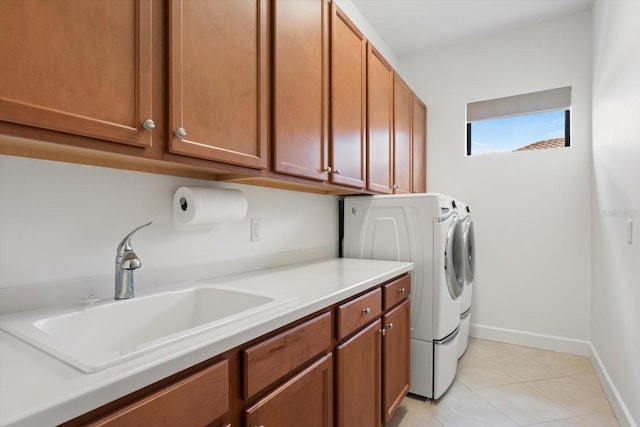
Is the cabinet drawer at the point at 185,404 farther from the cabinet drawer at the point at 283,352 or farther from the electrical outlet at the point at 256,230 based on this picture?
the electrical outlet at the point at 256,230

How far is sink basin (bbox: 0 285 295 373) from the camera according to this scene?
0.69 m

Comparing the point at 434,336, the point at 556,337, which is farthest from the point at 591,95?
the point at 434,336

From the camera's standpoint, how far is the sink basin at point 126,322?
694 mm

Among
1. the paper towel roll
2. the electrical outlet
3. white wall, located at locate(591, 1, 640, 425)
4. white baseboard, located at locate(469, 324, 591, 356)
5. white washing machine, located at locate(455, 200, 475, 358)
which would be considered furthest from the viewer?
white baseboard, located at locate(469, 324, 591, 356)

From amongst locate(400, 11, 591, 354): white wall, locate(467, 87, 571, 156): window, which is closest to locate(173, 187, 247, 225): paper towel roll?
locate(400, 11, 591, 354): white wall

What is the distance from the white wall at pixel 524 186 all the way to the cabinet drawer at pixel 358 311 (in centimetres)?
211

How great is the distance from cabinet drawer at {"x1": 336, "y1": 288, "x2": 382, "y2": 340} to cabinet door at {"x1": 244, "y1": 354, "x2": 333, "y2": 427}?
142mm

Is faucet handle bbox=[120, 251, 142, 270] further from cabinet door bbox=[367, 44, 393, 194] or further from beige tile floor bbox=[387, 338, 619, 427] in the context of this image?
beige tile floor bbox=[387, 338, 619, 427]

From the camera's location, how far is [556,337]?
3.00 metres

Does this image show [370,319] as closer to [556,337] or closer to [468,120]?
[556,337]

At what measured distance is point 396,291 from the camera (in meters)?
1.88

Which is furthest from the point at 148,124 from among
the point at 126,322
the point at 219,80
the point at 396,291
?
the point at 396,291

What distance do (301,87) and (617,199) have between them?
1.92 meters

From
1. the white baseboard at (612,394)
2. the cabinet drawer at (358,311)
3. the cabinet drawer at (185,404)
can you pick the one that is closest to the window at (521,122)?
the white baseboard at (612,394)
